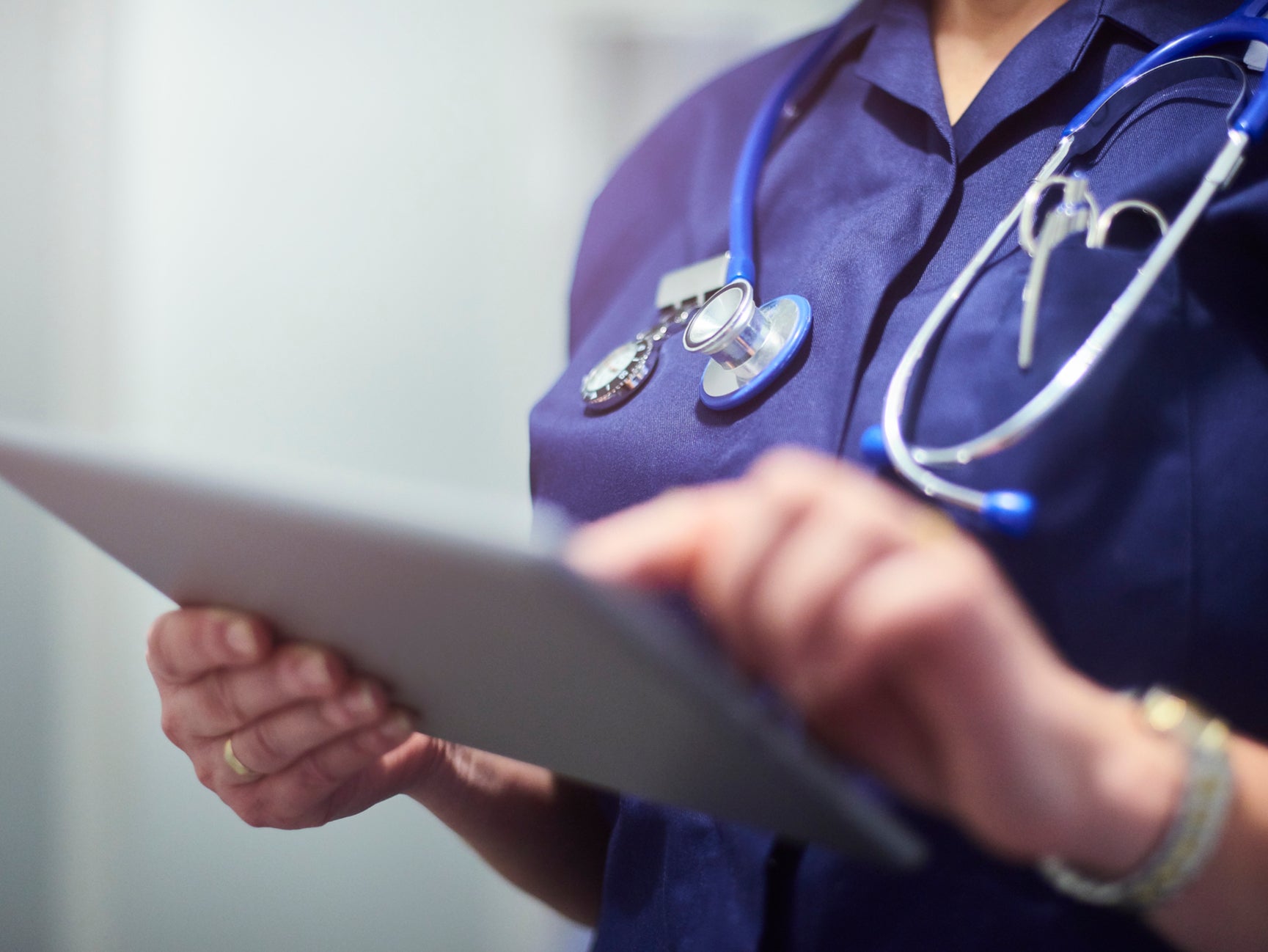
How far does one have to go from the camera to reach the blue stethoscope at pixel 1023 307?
0.34 metres

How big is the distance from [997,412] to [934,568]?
0.58ft

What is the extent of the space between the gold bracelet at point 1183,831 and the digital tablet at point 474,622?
62mm

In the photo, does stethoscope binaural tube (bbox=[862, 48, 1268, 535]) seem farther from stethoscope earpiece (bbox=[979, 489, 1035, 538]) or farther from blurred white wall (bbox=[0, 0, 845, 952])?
blurred white wall (bbox=[0, 0, 845, 952])

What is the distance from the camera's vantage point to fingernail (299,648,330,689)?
0.39 m

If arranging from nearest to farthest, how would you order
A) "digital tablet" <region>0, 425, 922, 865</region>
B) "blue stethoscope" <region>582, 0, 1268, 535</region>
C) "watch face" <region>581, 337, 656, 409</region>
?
"digital tablet" <region>0, 425, 922, 865</region> < "blue stethoscope" <region>582, 0, 1268, 535</region> < "watch face" <region>581, 337, 656, 409</region>

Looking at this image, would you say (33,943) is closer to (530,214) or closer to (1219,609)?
(530,214)

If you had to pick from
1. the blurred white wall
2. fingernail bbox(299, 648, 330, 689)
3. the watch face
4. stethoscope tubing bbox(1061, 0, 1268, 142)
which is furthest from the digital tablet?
the blurred white wall

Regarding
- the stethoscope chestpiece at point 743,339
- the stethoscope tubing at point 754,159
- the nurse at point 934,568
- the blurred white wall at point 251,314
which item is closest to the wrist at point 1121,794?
the nurse at point 934,568

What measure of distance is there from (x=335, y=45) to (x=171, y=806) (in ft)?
3.70

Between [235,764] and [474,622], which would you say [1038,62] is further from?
[235,764]

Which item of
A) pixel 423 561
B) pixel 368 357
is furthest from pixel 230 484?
pixel 368 357

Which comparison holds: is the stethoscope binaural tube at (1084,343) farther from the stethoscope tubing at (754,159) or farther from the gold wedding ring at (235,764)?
the gold wedding ring at (235,764)

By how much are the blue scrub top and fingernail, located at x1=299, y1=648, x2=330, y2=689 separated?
0.21m

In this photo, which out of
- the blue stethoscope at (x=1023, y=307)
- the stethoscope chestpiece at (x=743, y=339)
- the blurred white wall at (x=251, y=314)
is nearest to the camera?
the blue stethoscope at (x=1023, y=307)
